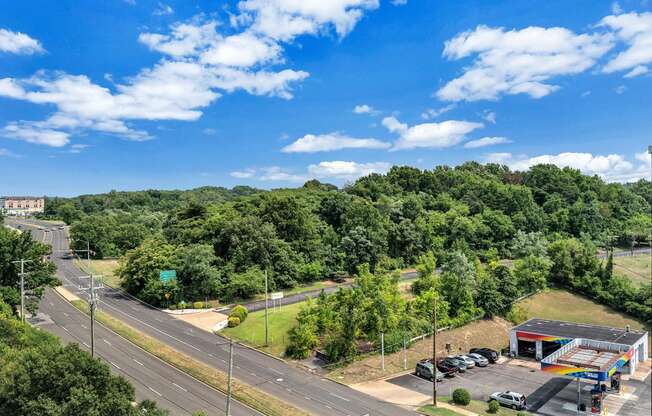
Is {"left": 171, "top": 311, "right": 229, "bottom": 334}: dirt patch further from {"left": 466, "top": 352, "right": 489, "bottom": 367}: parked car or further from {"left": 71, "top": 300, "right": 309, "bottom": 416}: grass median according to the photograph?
{"left": 466, "top": 352, "right": 489, "bottom": 367}: parked car

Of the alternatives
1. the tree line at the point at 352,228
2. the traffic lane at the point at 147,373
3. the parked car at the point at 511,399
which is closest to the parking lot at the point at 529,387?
the parked car at the point at 511,399

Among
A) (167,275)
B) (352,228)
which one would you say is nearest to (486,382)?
(167,275)

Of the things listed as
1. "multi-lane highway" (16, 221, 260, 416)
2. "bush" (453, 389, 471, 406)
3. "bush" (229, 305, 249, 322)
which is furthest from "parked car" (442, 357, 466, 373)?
"bush" (229, 305, 249, 322)

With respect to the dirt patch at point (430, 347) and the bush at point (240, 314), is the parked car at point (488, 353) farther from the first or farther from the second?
the bush at point (240, 314)

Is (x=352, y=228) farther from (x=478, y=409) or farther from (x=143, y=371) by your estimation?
(x=478, y=409)

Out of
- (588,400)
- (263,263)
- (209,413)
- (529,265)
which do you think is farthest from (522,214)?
(209,413)

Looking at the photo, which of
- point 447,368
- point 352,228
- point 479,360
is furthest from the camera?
point 352,228
